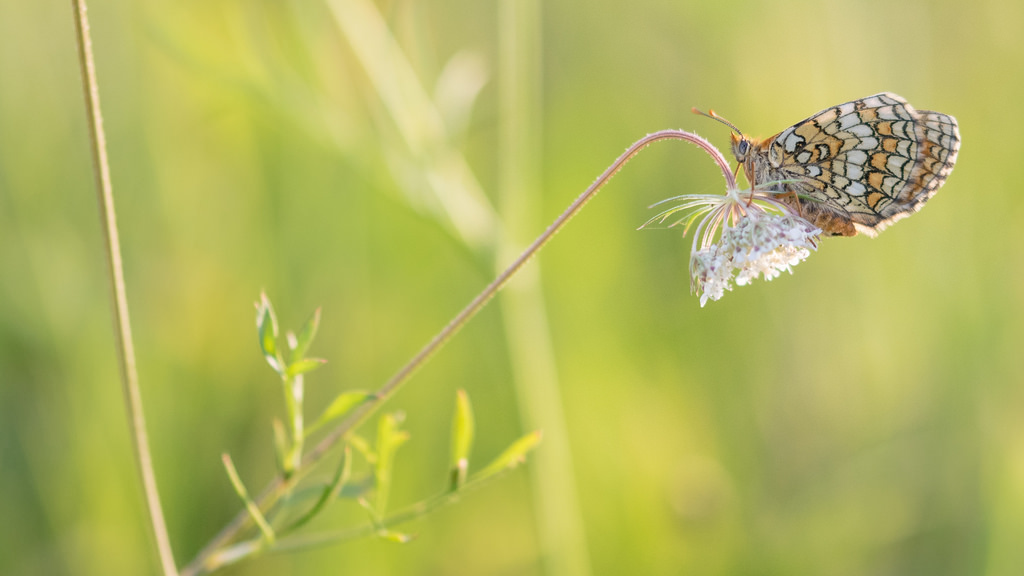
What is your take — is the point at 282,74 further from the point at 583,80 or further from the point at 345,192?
the point at 583,80

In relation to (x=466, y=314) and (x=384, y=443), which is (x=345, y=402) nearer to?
(x=384, y=443)

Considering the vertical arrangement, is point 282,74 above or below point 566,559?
above

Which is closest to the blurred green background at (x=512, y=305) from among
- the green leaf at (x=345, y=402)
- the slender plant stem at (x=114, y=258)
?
the green leaf at (x=345, y=402)

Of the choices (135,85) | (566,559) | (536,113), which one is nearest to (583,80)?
(536,113)

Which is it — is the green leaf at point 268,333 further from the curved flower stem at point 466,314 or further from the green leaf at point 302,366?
the curved flower stem at point 466,314

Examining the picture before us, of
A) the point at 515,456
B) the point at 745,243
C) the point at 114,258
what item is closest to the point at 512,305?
the point at 515,456

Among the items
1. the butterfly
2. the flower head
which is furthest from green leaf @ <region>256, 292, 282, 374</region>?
the butterfly
